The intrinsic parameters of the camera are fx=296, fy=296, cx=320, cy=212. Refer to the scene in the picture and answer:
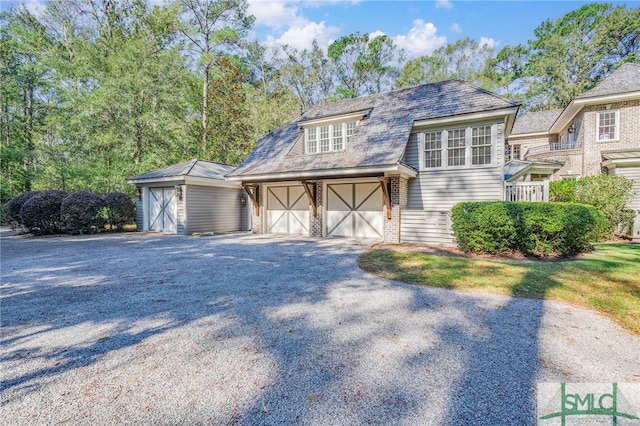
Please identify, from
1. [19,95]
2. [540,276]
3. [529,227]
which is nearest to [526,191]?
[529,227]

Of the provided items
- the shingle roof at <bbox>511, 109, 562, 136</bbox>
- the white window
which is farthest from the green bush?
the shingle roof at <bbox>511, 109, 562, 136</bbox>

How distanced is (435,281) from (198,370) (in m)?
4.07

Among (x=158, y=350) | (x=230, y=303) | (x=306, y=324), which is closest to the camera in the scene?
(x=158, y=350)

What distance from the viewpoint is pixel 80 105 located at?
17.1 m

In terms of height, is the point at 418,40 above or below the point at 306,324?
above

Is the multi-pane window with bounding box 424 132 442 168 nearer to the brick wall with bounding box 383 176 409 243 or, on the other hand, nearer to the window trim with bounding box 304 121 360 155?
the brick wall with bounding box 383 176 409 243

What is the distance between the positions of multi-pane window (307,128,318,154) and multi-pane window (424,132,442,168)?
4433mm

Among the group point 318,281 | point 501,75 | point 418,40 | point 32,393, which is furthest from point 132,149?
point 501,75

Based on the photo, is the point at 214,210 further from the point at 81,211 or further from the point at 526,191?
the point at 526,191

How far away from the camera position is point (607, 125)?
587 inches

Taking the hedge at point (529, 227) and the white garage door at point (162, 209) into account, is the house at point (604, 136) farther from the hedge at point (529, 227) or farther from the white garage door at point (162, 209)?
the white garage door at point (162, 209)

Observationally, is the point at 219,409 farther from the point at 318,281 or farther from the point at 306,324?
the point at 318,281

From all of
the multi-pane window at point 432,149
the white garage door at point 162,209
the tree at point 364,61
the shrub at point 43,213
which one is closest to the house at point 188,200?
the white garage door at point 162,209

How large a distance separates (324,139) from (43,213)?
11.9m
